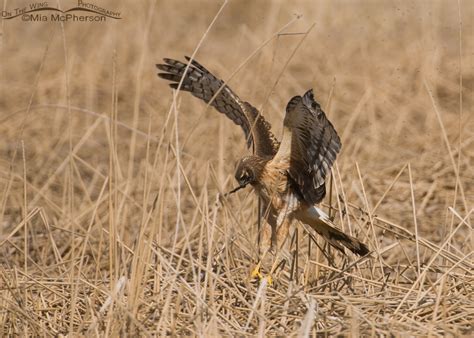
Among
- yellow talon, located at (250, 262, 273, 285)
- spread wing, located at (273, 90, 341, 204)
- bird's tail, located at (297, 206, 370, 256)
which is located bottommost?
yellow talon, located at (250, 262, 273, 285)

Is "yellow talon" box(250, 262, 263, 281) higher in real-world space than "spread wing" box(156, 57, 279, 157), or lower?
lower

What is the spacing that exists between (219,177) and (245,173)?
1648 mm

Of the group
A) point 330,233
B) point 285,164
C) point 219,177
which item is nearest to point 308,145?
point 285,164

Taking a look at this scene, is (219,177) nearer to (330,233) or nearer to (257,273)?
(330,233)

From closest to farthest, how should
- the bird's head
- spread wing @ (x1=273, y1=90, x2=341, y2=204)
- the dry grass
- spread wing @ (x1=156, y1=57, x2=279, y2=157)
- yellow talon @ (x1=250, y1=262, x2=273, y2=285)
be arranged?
1. the dry grass
2. spread wing @ (x1=273, y1=90, x2=341, y2=204)
3. yellow talon @ (x1=250, y1=262, x2=273, y2=285)
4. the bird's head
5. spread wing @ (x1=156, y1=57, x2=279, y2=157)

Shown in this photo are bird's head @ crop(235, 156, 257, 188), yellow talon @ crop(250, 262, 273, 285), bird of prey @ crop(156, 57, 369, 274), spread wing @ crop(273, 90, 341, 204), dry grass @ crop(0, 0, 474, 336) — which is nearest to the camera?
dry grass @ crop(0, 0, 474, 336)

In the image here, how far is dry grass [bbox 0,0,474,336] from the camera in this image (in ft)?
14.1

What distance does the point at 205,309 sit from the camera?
4.01 metres

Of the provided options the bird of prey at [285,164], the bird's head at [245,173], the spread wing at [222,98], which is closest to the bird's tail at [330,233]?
the bird of prey at [285,164]

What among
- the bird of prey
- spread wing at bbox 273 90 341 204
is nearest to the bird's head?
the bird of prey

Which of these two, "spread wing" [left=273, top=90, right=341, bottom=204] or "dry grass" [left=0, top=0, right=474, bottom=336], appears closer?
"dry grass" [left=0, top=0, right=474, bottom=336]

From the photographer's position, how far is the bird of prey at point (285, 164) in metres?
5.05

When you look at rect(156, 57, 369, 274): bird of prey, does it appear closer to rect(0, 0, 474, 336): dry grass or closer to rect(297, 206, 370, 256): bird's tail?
rect(297, 206, 370, 256): bird's tail

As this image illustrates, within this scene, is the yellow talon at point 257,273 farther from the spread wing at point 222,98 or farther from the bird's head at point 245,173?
the spread wing at point 222,98
